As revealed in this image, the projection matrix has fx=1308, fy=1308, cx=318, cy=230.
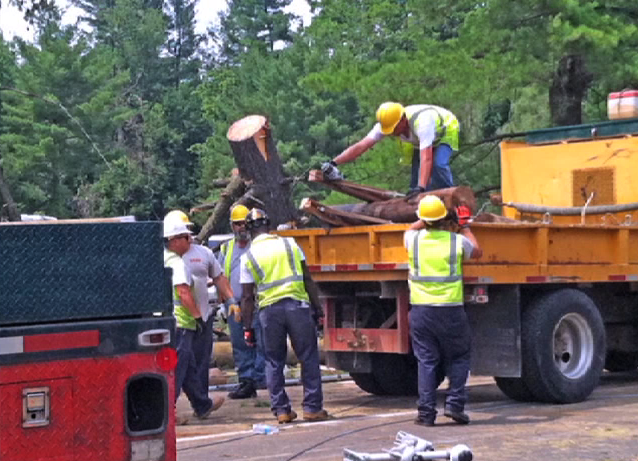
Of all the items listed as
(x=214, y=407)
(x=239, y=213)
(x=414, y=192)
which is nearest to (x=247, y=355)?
(x=239, y=213)

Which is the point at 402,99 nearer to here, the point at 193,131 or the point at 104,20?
the point at 193,131

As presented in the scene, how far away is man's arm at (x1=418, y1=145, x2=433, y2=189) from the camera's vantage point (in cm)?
1191

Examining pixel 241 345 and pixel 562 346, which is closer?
pixel 562 346

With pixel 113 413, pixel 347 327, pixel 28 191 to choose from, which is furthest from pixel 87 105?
pixel 113 413

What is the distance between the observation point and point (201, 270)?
36.6ft

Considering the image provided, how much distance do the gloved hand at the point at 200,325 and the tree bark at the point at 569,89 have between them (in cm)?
1064

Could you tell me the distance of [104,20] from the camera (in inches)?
3374

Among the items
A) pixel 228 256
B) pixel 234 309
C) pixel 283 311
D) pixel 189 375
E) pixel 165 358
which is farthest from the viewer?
pixel 228 256

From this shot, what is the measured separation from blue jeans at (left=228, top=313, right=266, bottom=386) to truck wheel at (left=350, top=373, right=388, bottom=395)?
1009 millimetres

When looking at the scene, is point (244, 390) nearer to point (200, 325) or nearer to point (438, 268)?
point (200, 325)

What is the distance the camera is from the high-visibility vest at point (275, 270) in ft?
35.7

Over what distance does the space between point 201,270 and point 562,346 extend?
3426 mm

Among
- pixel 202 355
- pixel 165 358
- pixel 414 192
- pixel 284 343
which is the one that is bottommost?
pixel 202 355

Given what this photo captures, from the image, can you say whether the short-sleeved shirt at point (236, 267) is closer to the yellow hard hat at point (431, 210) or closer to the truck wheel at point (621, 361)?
the yellow hard hat at point (431, 210)
